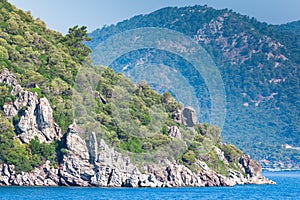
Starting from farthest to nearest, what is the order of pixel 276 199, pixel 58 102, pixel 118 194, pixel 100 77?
pixel 100 77
pixel 58 102
pixel 276 199
pixel 118 194

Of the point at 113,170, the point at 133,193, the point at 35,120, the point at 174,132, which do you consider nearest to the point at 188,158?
the point at 174,132

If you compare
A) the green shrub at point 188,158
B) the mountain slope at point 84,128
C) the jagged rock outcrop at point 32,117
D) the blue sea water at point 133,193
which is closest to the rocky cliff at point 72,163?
the jagged rock outcrop at point 32,117

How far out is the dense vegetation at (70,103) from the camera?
320 feet

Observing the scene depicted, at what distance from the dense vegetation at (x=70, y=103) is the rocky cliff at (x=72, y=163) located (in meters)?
0.83

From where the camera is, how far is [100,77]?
12144 centimetres

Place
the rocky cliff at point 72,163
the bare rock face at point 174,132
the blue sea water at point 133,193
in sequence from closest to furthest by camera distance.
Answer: the blue sea water at point 133,193 < the rocky cliff at point 72,163 < the bare rock face at point 174,132

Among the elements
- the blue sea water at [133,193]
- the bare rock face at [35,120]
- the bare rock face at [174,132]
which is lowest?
the blue sea water at [133,193]

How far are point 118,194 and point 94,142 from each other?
10.8m

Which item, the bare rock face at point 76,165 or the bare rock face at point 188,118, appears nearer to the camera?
the bare rock face at point 76,165

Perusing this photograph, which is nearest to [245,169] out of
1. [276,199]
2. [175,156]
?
[175,156]

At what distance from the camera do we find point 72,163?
95.0 m

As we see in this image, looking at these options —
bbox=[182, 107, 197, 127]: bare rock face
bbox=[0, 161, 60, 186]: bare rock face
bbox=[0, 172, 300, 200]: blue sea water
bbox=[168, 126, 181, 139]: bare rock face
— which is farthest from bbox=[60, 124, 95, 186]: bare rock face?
bbox=[182, 107, 197, 127]: bare rock face

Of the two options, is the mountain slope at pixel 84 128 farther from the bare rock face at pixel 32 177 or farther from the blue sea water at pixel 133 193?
the blue sea water at pixel 133 193

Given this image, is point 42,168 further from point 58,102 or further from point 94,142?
point 58,102
